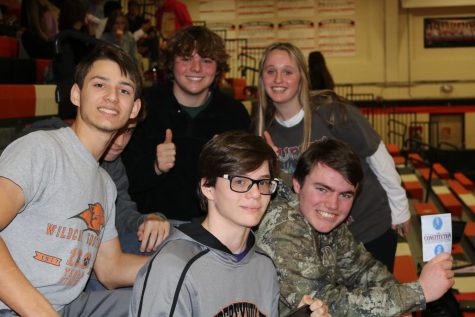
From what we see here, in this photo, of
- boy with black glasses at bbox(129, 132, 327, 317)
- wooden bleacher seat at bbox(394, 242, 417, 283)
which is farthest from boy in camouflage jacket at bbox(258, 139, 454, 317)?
wooden bleacher seat at bbox(394, 242, 417, 283)

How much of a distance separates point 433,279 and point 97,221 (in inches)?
44.6

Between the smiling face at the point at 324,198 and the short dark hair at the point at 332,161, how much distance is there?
0.02 meters

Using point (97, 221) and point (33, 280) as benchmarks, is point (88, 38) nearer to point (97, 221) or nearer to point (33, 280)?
point (97, 221)

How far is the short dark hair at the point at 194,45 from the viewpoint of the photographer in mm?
2756

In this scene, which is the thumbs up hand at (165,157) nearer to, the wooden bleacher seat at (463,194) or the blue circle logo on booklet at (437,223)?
the blue circle logo on booklet at (437,223)

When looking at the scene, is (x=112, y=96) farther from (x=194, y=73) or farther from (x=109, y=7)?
(x=109, y=7)

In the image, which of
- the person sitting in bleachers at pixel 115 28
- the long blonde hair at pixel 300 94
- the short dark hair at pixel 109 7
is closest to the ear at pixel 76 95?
the long blonde hair at pixel 300 94

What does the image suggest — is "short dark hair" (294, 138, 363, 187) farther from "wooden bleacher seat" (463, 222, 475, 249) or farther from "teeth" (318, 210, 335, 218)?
"wooden bleacher seat" (463, 222, 475, 249)

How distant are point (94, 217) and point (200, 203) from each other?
354mm

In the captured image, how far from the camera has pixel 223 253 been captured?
1703 mm

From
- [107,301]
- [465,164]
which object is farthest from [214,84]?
[465,164]

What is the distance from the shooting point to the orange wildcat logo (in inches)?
70.1

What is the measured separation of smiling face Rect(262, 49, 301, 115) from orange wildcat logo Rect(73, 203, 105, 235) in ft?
3.90

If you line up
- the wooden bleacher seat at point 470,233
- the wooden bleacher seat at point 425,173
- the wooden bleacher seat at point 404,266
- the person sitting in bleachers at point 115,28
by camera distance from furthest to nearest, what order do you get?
A: the wooden bleacher seat at point 425,173, the person sitting in bleachers at point 115,28, the wooden bleacher seat at point 470,233, the wooden bleacher seat at point 404,266
